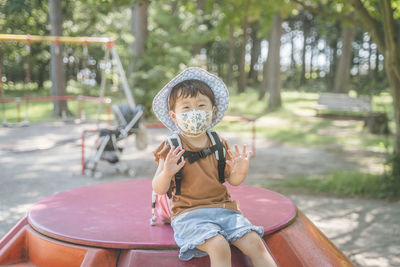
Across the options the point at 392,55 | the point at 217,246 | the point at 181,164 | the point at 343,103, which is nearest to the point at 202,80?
the point at 181,164

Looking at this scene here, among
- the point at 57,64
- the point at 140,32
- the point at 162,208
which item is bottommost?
the point at 162,208

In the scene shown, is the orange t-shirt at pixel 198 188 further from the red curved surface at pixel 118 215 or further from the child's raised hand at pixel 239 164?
the red curved surface at pixel 118 215

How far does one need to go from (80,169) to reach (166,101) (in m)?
5.25

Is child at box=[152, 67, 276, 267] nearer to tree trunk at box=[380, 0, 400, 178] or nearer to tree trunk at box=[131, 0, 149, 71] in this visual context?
tree trunk at box=[380, 0, 400, 178]

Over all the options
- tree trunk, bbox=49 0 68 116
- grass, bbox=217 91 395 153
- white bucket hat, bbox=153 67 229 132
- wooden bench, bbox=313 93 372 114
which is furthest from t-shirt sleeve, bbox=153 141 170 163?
wooden bench, bbox=313 93 372 114

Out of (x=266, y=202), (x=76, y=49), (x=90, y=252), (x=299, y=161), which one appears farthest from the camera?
(x=76, y=49)

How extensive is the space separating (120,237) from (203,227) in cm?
59

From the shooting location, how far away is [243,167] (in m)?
2.67

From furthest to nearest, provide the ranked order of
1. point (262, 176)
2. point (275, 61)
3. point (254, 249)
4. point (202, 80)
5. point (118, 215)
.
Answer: point (275, 61) < point (262, 176) < point (118, 215) < point (202, 80) < point (254, 249)

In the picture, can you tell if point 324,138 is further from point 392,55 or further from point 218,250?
point 218,250

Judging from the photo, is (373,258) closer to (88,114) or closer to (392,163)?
(392,163)

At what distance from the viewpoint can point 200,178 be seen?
263 centimetres

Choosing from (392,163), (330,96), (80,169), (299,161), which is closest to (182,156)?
(392,163)

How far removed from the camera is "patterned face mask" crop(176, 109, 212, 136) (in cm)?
260
